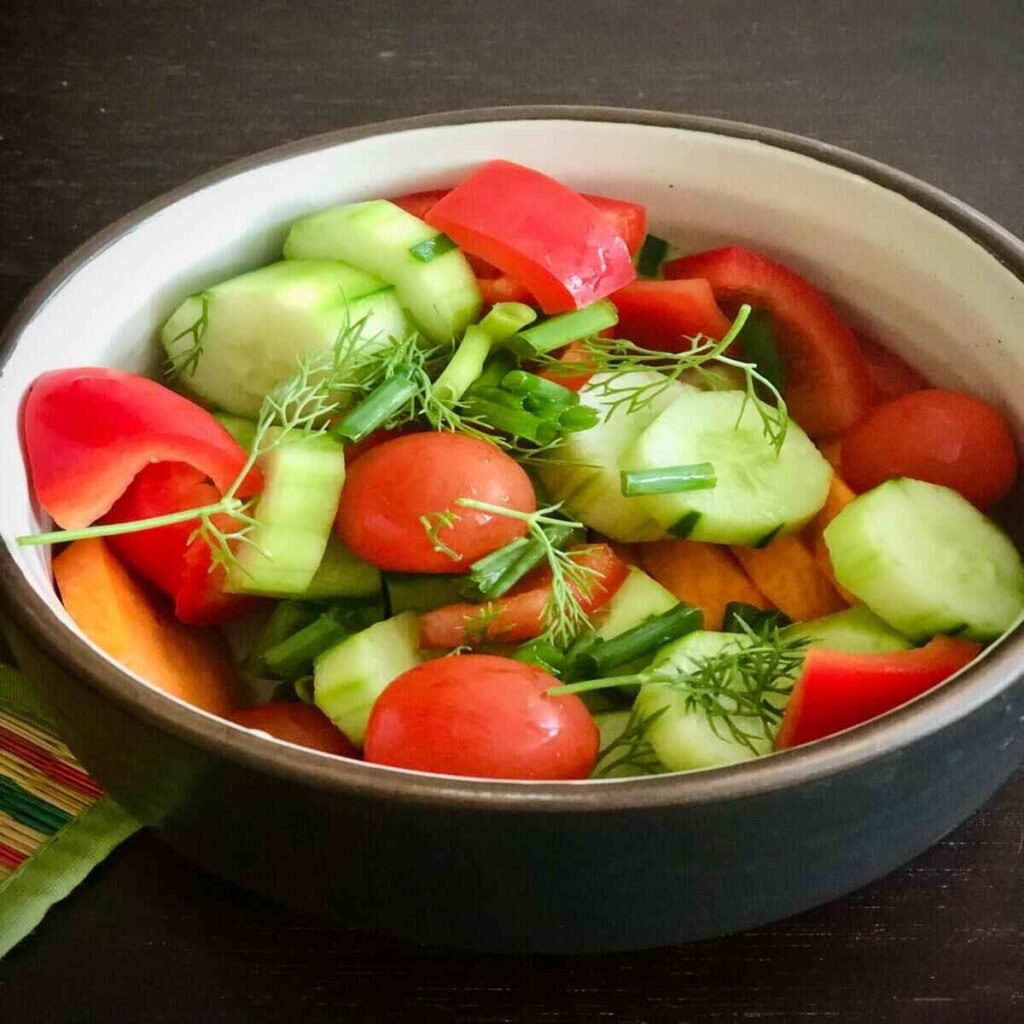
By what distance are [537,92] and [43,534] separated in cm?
79

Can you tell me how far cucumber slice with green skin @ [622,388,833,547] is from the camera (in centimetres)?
76

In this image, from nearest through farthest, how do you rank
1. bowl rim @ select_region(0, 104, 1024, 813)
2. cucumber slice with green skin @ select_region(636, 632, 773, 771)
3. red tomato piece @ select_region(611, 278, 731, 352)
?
bowl rim @ select_region(0, 104, 1024, 813), cucumber slice with green skin @ select_region(636, 632, 773, 771), red tomato piece @ select_region(611, 278, 731, 352)

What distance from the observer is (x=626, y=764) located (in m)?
0.69

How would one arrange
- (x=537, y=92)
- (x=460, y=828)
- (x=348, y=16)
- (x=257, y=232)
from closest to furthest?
(x=460, y=828) → (x=257, y=232) → (x=537, y=92) → (x=348, y=16)

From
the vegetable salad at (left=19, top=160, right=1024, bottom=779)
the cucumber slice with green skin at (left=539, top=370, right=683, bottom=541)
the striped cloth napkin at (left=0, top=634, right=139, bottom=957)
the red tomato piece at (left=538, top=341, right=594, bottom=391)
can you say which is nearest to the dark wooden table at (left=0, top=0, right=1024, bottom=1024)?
the striped cloth napkin at (left=0, top=634, right=139, bottom=957)

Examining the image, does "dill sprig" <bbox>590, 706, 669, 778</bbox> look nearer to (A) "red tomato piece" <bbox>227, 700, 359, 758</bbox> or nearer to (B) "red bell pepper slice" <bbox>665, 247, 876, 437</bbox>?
(A) "red tomato piece" <bbox>227, 700, 359, 758</bbox>

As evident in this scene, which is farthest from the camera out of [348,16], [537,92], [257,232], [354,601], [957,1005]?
[348,16]

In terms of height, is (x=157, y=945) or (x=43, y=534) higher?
(x=43, y=534)

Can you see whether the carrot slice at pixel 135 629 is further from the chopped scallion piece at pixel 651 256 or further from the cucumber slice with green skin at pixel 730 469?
the chopped scallion piece at pixel 651 256

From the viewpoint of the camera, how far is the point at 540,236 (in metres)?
0.83

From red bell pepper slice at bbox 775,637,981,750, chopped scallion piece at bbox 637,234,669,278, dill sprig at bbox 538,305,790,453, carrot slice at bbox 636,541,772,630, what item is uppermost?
chopped scallion piece at bbox 637,234,669,278

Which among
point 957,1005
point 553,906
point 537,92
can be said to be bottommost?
point 957,1005

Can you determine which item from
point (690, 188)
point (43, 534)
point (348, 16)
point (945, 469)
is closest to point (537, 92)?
point (348, 16)

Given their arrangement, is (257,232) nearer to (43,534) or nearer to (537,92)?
(43,534)
